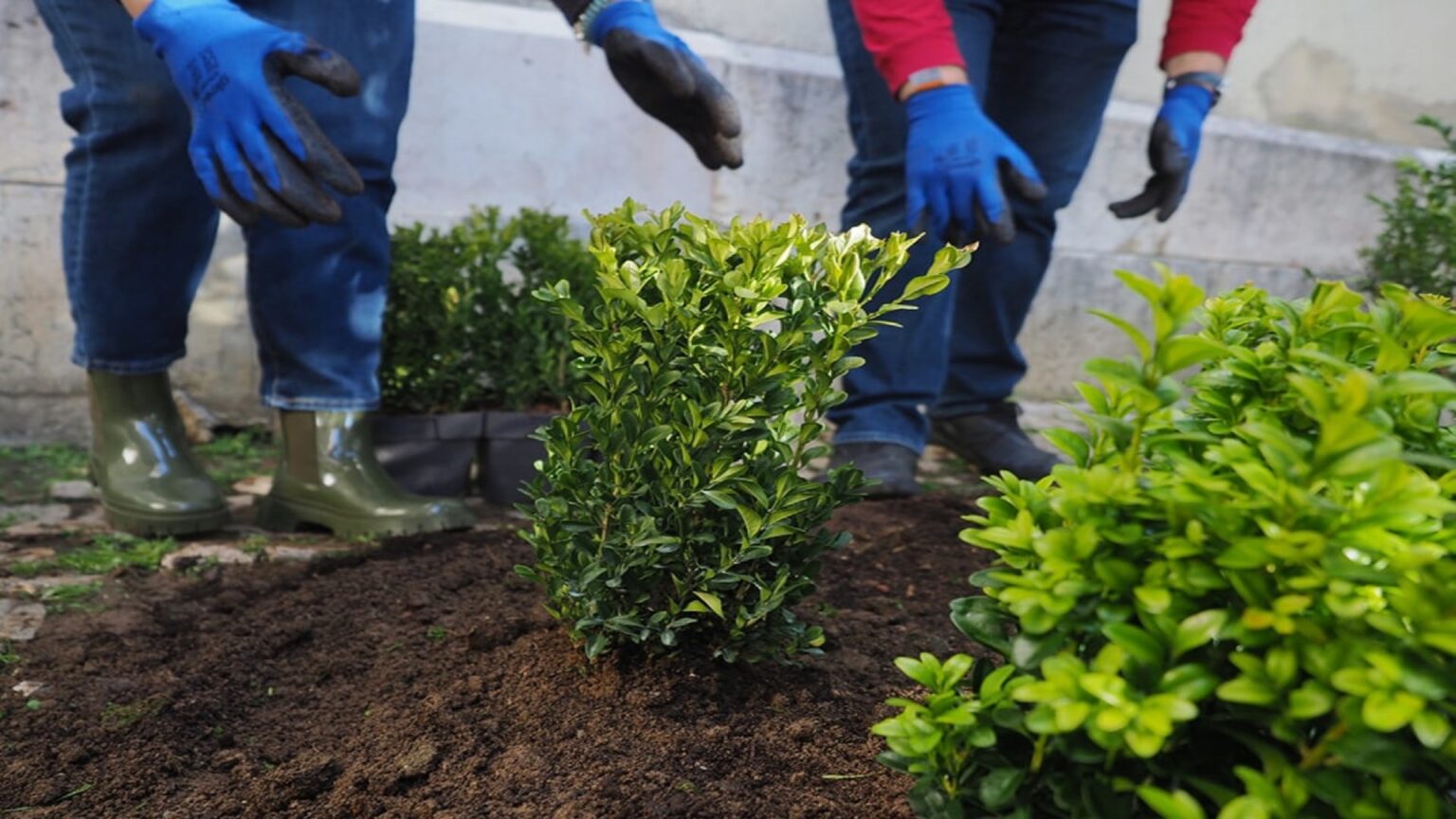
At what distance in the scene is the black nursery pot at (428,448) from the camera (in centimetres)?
247

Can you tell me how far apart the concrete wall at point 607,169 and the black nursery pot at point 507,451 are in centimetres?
109

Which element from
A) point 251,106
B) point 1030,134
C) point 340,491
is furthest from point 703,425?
point 1030,134

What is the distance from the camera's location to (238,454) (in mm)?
3006

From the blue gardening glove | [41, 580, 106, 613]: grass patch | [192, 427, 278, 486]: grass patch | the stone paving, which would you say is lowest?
[192, 427, 278, 486]: grass patch

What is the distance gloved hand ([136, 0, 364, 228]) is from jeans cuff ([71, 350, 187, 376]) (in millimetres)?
604

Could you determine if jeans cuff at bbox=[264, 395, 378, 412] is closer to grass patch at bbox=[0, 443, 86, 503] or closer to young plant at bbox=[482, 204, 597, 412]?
young plant at bbox=[482, 204, 597, 412]

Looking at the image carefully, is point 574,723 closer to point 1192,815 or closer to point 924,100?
point 1192,815

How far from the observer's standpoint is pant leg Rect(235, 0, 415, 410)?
2098mm

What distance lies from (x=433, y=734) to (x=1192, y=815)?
→ 83 cm

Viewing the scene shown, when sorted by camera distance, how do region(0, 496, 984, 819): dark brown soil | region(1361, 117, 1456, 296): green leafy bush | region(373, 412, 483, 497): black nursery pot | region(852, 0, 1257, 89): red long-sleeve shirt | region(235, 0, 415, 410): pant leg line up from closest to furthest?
1. region(0, 496, 984, 819): dark brown soil
2. region(235, 0, 415, 410): pant leg
3. region(852, 0, 1257, 89): red long-sleeve shirt
4. region(373, 412, 483, 497): black nursery pot
5. region(1361, 117, 1456, 296): green leafy bush

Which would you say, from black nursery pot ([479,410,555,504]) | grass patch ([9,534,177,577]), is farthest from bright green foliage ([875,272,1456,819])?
black nursery pot ([479,410,555,504])

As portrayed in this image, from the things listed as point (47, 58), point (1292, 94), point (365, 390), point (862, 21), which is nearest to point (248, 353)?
point (47, 58)

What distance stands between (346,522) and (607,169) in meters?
1.72

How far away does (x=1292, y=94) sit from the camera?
4.70m
